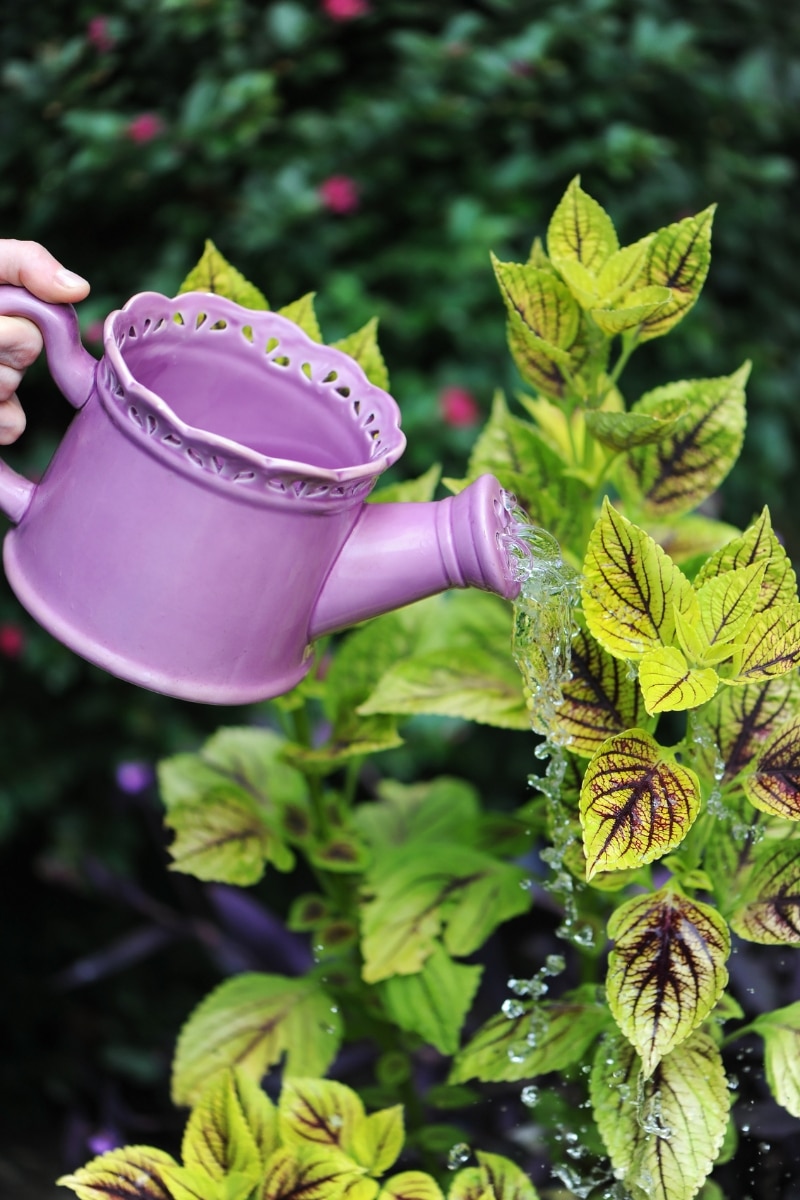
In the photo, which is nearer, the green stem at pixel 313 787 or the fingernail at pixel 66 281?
the fingernail at pixel 66 281

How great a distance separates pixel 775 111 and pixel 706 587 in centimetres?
141

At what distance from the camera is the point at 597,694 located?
2.46ft

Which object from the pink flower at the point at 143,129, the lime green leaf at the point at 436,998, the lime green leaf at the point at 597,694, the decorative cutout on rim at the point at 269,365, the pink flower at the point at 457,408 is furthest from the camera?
the pink flower at the point at 457,408

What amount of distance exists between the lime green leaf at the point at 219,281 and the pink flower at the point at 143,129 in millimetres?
700

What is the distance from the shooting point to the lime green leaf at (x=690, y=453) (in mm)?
828

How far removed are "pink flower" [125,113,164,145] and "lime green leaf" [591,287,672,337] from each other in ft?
2.96

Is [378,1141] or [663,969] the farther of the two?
[378,1141]

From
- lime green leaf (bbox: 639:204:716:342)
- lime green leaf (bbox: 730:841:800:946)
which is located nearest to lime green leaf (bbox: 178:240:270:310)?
lime green leaf (bbox: 639:204:716:342)

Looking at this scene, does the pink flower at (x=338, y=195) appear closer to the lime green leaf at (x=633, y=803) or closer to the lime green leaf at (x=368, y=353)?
the lime green leaf at (x=368, y=353)

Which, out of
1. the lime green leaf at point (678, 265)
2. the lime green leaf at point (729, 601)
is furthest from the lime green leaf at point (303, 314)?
the lime green leaf at point (729, 601)

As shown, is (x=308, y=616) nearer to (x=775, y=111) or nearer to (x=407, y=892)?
(x=407, y=892)

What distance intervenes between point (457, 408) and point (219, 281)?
76 cm

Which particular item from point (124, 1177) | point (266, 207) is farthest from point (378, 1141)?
point (266, 207)

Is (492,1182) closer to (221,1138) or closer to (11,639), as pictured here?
(221,1138)
